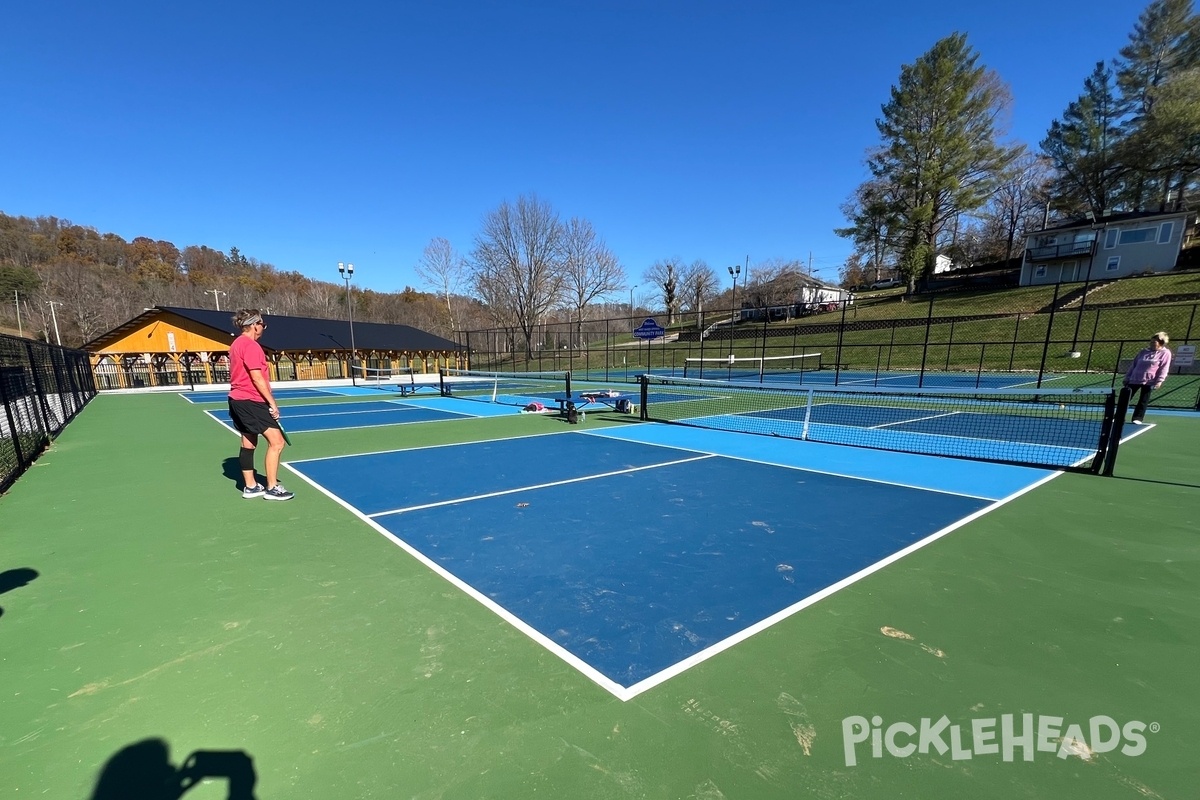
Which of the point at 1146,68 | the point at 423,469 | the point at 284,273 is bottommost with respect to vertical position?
the point at 423,469

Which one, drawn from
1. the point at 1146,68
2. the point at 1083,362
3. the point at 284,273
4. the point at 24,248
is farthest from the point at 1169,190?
the point at 24,248

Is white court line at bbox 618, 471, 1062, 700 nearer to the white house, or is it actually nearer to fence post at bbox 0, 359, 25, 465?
fence post at bbox 0, 359, 25, 465

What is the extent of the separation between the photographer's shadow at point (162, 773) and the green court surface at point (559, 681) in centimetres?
4

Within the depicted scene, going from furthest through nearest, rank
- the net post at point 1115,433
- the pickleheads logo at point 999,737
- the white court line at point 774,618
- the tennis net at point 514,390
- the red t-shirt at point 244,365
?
the tennis net at point 514,390, the net post at point 1115,433, the red t-shirt at point 244,365, the white court line at point 774,618, the pickleheads logo at point 999,737

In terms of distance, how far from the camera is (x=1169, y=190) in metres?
40.6

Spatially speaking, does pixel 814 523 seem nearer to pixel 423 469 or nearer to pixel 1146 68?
pixel 423 469

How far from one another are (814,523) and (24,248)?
10773 centimetres

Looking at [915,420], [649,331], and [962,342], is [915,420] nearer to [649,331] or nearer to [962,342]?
[649,331]

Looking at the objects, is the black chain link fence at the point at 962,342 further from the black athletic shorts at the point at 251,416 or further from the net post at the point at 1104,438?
the black athletic shorts at the point at 251,416

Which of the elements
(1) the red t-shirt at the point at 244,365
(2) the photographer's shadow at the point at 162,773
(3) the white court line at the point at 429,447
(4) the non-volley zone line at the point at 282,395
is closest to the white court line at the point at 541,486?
(1) the red t-shirt at the point at 244,365

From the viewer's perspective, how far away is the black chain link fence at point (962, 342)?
66.4 feet

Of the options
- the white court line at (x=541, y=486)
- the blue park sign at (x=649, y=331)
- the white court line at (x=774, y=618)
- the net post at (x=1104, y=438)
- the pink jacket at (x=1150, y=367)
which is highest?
the blue park sign at (x=649, y=331)

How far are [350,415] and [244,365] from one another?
9821 mm

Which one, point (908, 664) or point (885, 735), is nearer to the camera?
point (885, 735)
